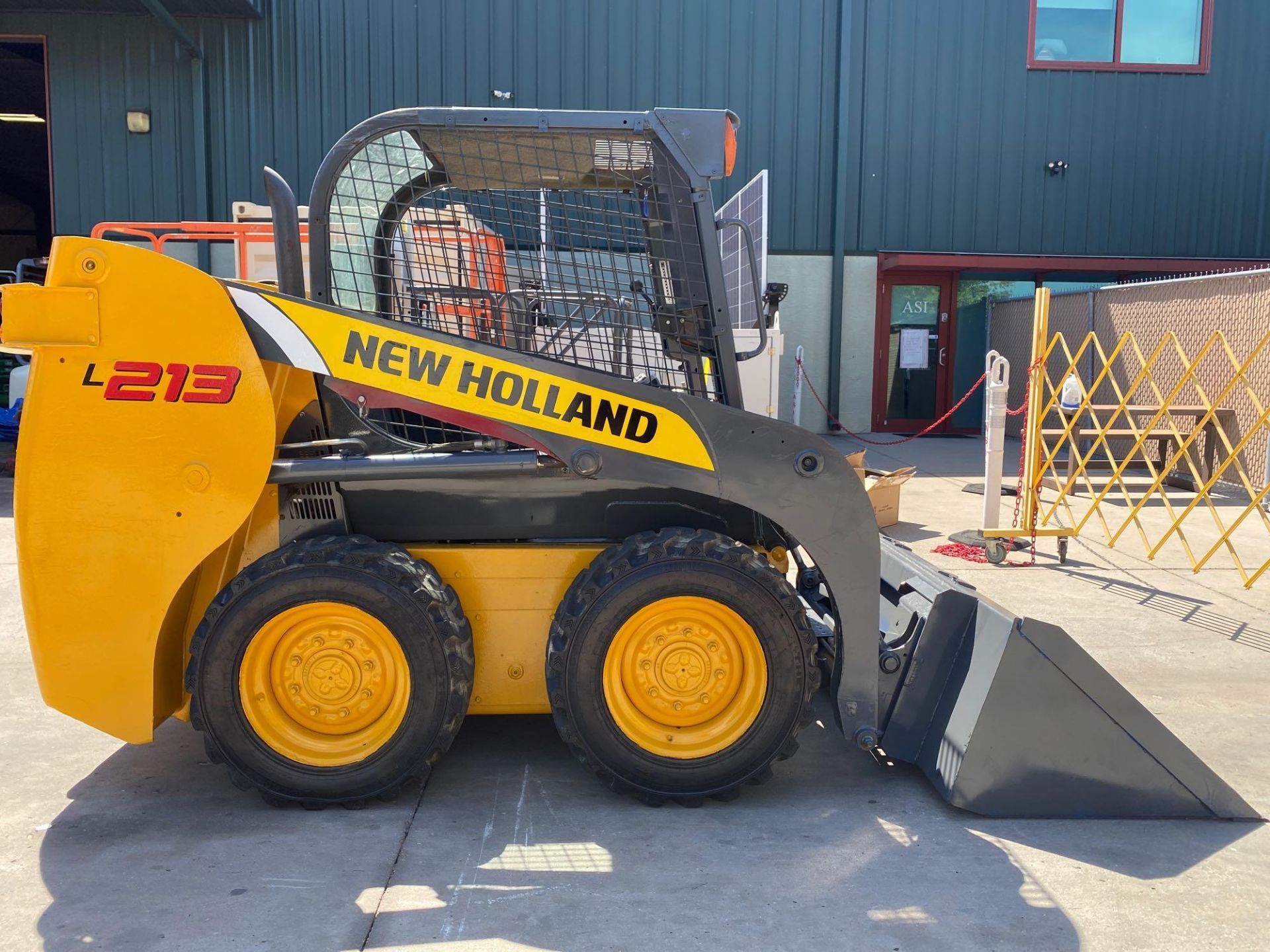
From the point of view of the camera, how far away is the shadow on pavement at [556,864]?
3078 millimetres

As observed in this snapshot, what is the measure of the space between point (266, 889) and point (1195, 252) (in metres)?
18.0

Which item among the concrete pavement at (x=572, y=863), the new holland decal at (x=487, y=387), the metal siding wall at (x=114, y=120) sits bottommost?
the concrete pavement at (x=572, y=863)

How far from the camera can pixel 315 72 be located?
51.1ft

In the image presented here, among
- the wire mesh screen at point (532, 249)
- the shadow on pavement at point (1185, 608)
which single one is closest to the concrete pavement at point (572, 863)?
the wire mesh screen at point (532, 249)

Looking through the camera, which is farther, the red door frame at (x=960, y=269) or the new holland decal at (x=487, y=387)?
the red door frame at (x=960, y=269)

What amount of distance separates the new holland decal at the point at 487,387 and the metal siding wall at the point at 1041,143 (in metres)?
13.9

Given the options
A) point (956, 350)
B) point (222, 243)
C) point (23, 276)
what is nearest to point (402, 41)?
point (222, 243)

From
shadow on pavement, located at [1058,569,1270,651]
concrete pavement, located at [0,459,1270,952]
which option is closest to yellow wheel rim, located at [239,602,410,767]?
concrete pavement, located at [0,459,1270,952]

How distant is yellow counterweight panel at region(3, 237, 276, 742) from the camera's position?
3.48m

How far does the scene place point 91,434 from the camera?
11.6 feet

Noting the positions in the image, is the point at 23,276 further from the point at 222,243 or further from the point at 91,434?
the point at 222,243

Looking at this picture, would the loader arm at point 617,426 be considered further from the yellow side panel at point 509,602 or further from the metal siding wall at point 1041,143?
the metal siding wall at point 1041,143

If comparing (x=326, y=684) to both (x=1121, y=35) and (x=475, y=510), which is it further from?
(x=1121, y=35)

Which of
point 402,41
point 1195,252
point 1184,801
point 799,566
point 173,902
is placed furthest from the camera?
point 1195,252
